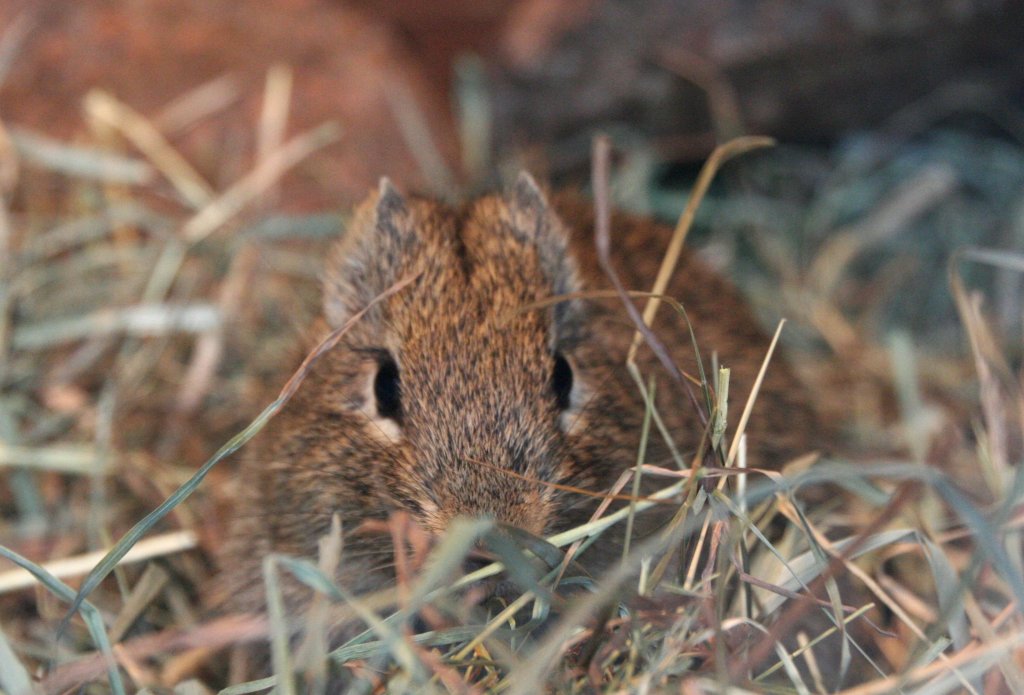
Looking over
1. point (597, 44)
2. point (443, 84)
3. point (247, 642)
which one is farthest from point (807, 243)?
point (247, 642)

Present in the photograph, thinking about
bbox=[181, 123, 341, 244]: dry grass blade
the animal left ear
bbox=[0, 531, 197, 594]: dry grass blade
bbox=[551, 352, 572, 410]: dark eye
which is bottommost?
bbox=[0, 531, 197, 594]: dry grass blade

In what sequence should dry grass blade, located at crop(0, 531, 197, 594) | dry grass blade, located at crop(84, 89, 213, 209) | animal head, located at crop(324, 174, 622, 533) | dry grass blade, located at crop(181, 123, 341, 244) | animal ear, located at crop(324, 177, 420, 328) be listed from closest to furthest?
animal head, located at crop(324, 174, 622, 533) → animal ear, located at crop(324, 177, 420, 328) → dry grass blade, located at crop(0, 531, 197, 594) → dry grass blade, located at crop(181, 123, 341, 244) → dry grass blade, located at crop(84, 89, 213, 209)

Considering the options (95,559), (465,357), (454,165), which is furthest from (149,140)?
(465,357)

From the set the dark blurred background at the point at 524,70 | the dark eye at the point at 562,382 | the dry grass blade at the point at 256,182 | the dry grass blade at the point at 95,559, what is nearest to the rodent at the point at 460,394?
the dark eye at the point at 562,382

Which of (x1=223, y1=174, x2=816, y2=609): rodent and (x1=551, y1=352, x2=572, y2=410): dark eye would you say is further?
(x1=551, y1=352, x2=572, y2=410): dark eye

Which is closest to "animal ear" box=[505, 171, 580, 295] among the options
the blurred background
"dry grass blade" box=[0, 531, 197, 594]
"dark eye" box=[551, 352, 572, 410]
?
"dark eye" box=[551, 352, 572, 410]

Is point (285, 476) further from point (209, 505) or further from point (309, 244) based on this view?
point (309, 244)

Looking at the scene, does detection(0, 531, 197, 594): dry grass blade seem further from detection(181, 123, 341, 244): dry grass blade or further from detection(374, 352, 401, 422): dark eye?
detection(181, 123, 341, 244): dry grass blade
